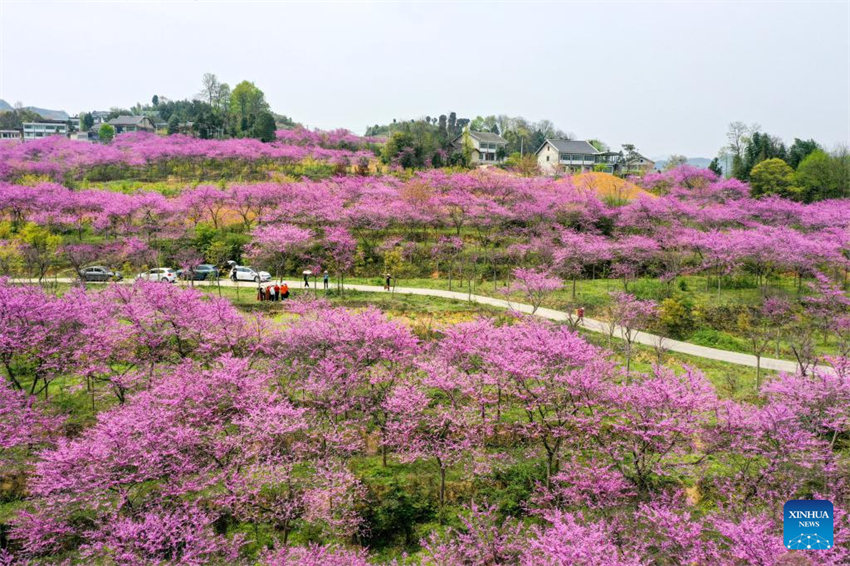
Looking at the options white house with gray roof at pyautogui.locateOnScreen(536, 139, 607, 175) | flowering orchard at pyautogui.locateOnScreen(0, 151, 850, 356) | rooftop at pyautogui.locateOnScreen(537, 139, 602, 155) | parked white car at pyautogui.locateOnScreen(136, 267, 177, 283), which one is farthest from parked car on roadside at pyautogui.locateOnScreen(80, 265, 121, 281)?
rooftop at pyautogui.locateOnScreen(537, 139, 602, 155)

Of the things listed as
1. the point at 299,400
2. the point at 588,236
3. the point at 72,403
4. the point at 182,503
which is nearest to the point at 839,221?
the point at 588,236

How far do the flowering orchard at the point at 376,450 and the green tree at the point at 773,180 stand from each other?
135ft

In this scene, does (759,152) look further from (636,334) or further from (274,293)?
(274,293)

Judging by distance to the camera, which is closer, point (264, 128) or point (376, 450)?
point (376, 450)

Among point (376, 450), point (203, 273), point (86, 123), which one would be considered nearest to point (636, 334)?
point (376, 450)

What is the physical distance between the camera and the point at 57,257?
123 feet

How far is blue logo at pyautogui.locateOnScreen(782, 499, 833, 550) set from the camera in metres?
10.4

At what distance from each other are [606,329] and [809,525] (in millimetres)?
17151

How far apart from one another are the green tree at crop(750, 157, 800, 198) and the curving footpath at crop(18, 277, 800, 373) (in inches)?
1341

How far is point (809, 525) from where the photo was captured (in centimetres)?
1082

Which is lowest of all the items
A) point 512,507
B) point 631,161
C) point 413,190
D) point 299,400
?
point 512,507

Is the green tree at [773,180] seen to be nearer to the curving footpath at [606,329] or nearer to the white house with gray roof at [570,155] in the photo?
the white house with gray roof at [570,155]

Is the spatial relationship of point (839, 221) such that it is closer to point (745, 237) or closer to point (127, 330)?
point (745, 237)

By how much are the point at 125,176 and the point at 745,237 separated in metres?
67.6
